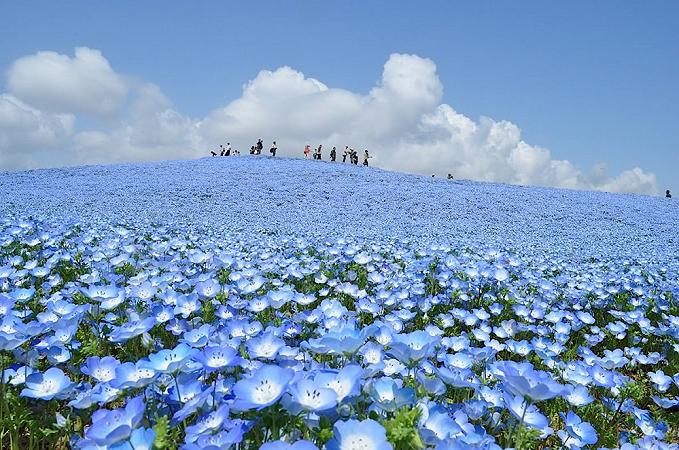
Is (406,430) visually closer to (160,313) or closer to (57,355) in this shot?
(57,355)

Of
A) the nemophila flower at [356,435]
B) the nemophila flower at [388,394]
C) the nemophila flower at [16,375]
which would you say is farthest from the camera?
the nemophila flower at [16,375]

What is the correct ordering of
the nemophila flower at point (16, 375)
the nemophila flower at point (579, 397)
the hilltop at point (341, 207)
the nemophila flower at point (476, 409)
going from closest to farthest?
1. the nemophila flower at point (476, 409)
2. the nemophila flower at point (16, 375)
3. the nemophila flower at point (579, 397)
4. the hilltop at point (341, 207)

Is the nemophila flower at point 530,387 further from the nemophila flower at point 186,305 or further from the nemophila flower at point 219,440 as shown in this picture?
the nemophila flower at point 186,305

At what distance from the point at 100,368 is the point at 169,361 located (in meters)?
0.53

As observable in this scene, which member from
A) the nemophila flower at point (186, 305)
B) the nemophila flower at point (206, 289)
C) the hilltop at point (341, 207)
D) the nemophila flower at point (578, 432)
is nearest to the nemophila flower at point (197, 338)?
the nemophila flower at point (186, 305)

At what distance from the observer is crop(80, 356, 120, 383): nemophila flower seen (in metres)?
1.79

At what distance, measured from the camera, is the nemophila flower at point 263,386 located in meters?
1.23

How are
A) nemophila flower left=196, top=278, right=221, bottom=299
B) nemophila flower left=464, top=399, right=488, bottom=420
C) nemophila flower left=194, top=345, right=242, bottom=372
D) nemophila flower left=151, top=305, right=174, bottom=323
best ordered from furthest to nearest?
nemophila flower left=196, top=278, right=221, bottom=299
nemophila flower left=151, top=305, right=174, bottom=323
nemophila flower left=464, top=399, right=488, bottom=420
nemophila flower left=194, top=345, right=242, bottom=372

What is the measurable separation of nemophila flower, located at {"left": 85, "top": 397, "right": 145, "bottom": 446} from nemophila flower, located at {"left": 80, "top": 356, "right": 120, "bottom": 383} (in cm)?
52

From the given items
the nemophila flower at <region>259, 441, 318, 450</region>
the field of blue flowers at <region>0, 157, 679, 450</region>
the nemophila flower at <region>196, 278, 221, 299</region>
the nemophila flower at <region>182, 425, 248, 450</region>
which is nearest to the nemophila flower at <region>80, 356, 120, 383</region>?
the field of blue flowers at <region>0, 157, 679, 450</region>

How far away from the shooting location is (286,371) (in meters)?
1.28

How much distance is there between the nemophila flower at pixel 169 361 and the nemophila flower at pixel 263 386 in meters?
0.24

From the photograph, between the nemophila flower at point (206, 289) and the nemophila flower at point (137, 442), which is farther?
the nemophila flower at point (206, 289)

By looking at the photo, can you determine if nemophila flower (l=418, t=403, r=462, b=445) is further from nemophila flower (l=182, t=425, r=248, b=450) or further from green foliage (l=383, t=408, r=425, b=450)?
nemophila flower (l=182, t=425, r=248, b=450)
